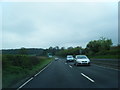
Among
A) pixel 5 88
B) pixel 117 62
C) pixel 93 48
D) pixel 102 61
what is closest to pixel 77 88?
pixel 5 88

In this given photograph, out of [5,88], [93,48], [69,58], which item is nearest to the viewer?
[5,88]

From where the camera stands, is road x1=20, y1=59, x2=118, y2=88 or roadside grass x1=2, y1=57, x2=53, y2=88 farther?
roadside grass x1=2, y1=57, x2=53, y2=88

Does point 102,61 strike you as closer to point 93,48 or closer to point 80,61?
point 80,61

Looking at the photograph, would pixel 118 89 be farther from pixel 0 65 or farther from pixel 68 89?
pixel 0 65

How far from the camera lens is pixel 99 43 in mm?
98062

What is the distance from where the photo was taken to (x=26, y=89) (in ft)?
32.4

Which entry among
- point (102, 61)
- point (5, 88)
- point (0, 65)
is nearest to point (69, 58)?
point (102, 61)

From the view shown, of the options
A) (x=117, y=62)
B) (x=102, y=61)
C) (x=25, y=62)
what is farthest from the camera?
(x=102, y=61)

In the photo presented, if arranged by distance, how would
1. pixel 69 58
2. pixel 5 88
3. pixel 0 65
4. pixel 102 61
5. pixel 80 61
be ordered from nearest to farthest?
pixel 5 88 < pixel 0 65 < pixel 80 61 < pixel 102 61 < pixel 69 58

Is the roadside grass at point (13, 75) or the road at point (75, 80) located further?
the roadside grass at point (13, 75)

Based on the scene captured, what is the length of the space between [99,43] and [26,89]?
9049cm

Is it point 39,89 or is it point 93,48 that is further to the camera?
point 93,48

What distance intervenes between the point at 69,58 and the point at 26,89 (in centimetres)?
4333

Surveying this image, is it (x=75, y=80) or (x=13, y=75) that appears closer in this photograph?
(x=75, y=80)
